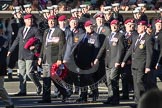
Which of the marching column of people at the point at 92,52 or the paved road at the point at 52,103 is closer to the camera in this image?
the marching column of people at the point at 92,52

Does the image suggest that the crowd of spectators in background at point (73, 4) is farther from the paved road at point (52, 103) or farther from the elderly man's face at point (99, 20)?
the elderly man's face at point (99, 20)

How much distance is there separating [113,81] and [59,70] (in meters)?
1.20

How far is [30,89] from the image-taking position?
13000mm

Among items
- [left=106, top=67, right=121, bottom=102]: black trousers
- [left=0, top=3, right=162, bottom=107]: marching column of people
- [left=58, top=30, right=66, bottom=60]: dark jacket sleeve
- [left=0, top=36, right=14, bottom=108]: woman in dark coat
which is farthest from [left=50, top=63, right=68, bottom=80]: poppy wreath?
[left=0, top=36, right=14, bottom=108]: woman in dark coat

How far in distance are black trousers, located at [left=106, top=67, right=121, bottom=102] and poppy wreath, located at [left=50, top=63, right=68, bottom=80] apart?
3.15 feet

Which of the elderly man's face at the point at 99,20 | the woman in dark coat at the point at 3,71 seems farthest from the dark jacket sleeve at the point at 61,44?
the woman in dark coat at the point at 3,71

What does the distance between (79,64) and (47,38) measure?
3.13 ft

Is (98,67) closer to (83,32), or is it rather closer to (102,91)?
(83,32)

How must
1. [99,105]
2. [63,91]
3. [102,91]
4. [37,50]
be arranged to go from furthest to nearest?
[102,91]
[37,50]
[63,91]
[99,105]

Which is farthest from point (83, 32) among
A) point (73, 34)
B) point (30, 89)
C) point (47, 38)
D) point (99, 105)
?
point (30, 89)

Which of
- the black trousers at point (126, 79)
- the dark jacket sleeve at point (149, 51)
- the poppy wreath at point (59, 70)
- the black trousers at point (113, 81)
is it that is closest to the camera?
the dark jacket sleeve at point (149, 51)

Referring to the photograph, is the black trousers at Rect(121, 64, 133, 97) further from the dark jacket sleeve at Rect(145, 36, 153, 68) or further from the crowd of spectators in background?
the crowd of spectators in background

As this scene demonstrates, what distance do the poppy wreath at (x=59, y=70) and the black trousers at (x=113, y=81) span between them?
960 mm

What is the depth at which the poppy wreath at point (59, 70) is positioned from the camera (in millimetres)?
10586
